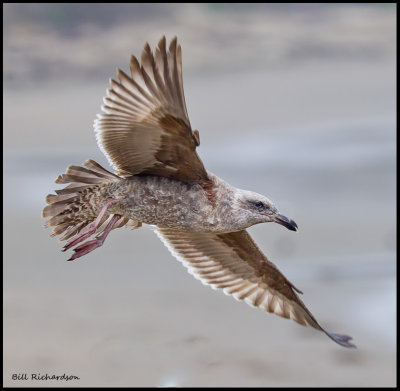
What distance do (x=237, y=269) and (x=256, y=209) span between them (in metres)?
0.90

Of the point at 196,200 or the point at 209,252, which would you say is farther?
the point at 209,252

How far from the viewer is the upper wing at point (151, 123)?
16.6ft

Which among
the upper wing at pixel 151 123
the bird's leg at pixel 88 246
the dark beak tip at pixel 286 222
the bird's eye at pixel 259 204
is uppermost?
the upper wing at pixel 151 123

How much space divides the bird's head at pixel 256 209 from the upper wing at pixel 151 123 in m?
0.26

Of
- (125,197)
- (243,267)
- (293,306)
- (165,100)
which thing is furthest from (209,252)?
(165,100)

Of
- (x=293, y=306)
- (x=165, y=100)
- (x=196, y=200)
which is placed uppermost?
(x=165, y=100)

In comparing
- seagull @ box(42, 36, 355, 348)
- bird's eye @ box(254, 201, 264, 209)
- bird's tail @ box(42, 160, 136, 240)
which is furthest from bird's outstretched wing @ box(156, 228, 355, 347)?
bird's tail @ box(42, 160, 136, 240)

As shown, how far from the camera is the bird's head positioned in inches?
216

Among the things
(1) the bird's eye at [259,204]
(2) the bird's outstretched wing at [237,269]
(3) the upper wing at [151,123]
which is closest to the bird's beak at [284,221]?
(1) the bird's eye at [259,204]

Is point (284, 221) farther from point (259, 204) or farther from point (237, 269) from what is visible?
point (237, 269)

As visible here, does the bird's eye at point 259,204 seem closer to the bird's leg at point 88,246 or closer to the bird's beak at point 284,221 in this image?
the bird's beak at point 284,221

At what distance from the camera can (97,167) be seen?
5.41 meters

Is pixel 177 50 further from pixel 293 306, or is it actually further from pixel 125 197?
pixel 293 306

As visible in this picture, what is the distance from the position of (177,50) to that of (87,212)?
1.15 meters
